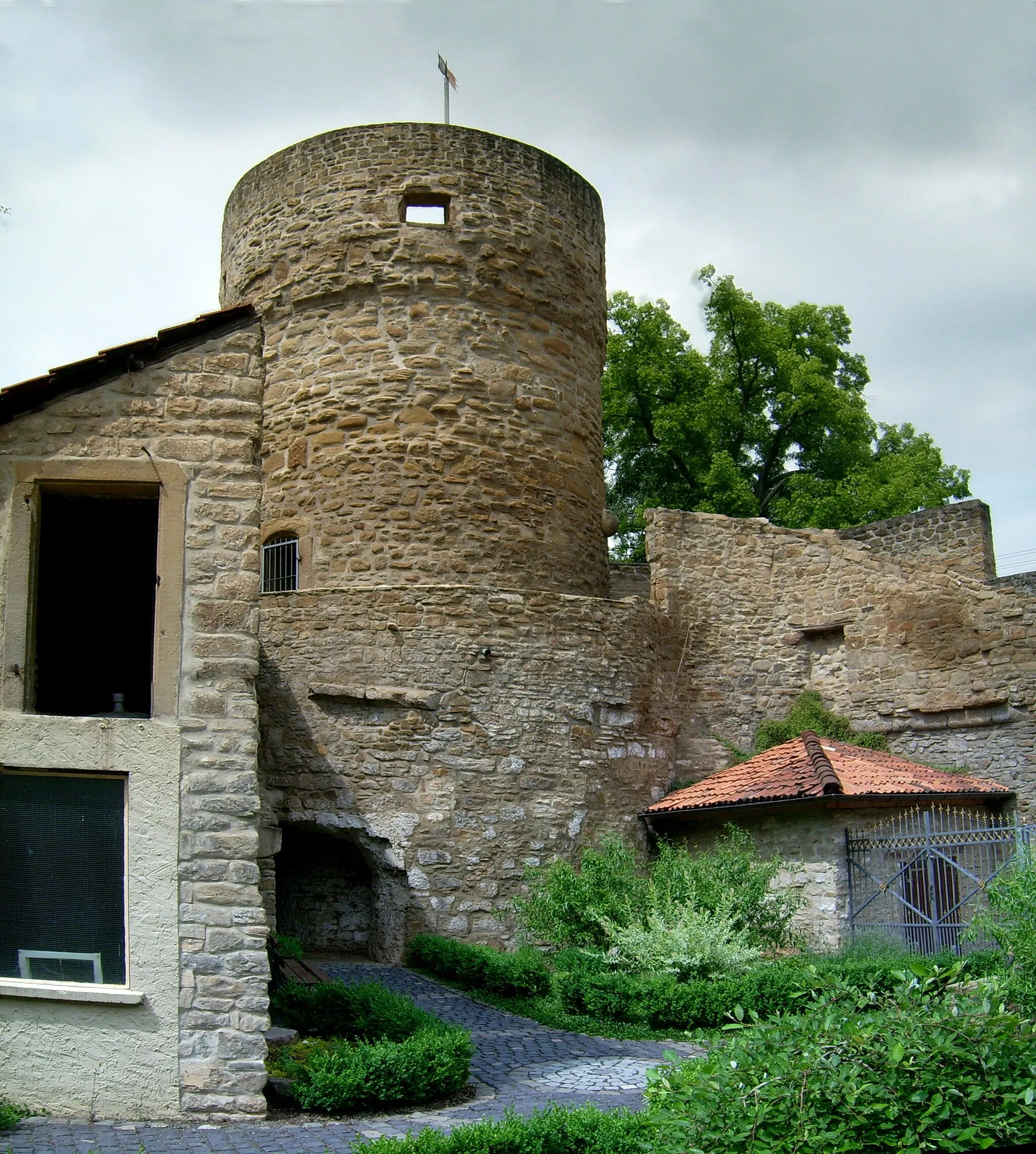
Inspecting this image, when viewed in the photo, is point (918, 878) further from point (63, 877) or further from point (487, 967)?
point (63, 877)

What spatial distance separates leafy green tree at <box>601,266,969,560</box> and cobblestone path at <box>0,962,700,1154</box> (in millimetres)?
15592

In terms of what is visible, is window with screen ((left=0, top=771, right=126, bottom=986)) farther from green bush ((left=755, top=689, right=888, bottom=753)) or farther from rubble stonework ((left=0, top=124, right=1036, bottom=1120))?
green bush ((left=755, top=689, right=888, bottom=753))

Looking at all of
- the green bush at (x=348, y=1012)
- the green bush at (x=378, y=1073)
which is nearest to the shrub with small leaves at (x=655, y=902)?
the green bush at (x=348, y=1012)

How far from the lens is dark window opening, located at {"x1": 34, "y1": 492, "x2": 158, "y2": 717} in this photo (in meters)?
10.0

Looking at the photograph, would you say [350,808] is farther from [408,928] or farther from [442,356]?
[442,356]

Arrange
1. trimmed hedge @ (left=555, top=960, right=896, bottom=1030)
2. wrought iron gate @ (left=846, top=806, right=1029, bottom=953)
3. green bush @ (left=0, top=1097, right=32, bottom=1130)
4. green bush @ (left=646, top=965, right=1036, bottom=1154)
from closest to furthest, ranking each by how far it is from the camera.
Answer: green bush @ (left=646, top=965, right=1036, bottom=1154) → green bush @ (left=0, top=1097, right=32, bottom=1130) → trimmed hedge @ (left=555, top=960, right=896, bottom=1030) → wrought iron gate @ (left=846, top=806, right=1029, bottom=953)

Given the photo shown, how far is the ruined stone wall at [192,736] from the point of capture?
7383 millimetres

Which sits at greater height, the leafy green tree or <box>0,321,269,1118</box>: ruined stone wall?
the leafy green tree

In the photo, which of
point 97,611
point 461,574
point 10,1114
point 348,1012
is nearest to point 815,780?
point 461,574

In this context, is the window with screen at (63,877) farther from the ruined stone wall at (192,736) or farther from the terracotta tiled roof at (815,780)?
the terracotta tiled roof at (815,780)

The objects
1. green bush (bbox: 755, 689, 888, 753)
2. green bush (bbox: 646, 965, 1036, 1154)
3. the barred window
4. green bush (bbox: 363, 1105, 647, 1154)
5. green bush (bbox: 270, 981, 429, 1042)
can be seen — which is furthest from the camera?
green bush (bbox: 755, 689, 888, 753)

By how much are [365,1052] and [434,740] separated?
5.47 metres

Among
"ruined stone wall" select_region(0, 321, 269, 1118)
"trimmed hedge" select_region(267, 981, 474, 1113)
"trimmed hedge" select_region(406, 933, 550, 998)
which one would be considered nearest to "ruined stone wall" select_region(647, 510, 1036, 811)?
"trimmed hedge" select_region(406, 933, 550, 998)

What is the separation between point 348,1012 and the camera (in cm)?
886
